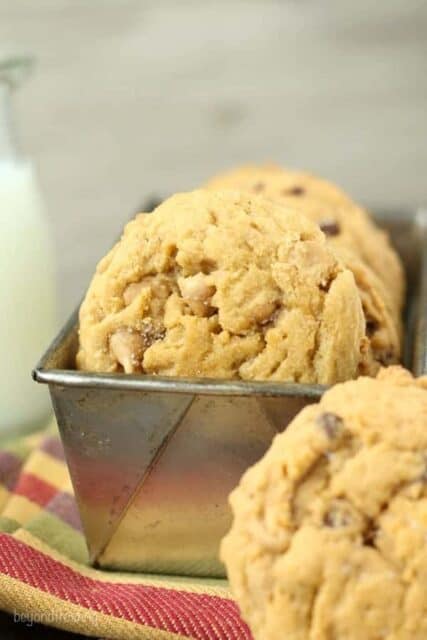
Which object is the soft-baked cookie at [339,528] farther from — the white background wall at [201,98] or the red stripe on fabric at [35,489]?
the white background wall at [201,98]

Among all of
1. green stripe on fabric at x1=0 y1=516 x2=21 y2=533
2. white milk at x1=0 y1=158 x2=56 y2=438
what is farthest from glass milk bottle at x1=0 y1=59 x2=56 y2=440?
green stripe on fabric at x1=0 y1=516 x2=21 y2=533

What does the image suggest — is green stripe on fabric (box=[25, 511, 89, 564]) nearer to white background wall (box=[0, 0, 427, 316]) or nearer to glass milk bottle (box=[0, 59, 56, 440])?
glass milk bottle (box=[0, 59, 56, 440])

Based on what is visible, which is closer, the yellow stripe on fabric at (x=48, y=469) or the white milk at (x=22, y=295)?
the yellow stripe on fabric at (x=48, y=469)

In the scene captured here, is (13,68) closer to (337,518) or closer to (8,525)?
(8,525)

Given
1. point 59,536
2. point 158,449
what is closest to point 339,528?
point 158,449

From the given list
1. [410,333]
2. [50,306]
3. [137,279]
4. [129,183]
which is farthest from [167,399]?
[129,183]

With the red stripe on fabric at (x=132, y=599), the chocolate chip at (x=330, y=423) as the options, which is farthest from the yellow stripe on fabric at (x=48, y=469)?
the chocolate chip at (x=330, y=423)

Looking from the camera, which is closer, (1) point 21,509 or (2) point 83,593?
(2) point 83,593
